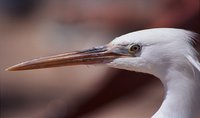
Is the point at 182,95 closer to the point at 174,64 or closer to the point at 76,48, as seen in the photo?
the point at 174,64

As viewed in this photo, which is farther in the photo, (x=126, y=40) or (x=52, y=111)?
(x=52, y=111)

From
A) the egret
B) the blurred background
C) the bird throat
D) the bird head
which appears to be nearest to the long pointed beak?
the bird head

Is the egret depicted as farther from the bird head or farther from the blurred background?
the blurred background

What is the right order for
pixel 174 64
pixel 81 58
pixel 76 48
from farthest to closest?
1. pixel 76 48
2. pixel 81 58
3. pixel 174 64

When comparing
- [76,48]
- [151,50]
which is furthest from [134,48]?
[76,48]

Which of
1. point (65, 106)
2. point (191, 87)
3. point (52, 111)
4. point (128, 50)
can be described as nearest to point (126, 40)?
point (128, 50)

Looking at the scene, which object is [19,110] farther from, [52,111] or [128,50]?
[128,50]
